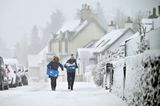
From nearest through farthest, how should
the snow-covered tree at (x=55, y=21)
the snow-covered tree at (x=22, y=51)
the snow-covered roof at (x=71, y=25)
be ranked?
the snow-covered roof at (x=71, y=25), the snow-covered tree at (x=55, y=21), the snow-covered tree at (x=22, y=51)

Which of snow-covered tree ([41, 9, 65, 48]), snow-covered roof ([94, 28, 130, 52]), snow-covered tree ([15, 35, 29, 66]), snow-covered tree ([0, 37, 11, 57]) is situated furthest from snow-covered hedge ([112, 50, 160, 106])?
snow-covered tree ([15, 35, 29, 66])

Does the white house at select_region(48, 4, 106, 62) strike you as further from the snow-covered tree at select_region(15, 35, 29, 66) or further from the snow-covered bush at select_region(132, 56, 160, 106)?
the snow-covered bush at select_region(132, 56, 160, 106)

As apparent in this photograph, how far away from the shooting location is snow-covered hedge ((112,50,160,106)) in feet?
28.3

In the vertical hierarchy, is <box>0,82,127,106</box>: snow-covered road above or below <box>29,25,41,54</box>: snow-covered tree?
below

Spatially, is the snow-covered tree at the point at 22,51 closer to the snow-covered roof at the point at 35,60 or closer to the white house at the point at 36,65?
the snow-covered roof at the point at 35,60

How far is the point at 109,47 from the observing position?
59562mm

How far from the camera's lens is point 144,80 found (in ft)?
32.0

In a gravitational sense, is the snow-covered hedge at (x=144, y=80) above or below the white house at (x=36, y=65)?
below

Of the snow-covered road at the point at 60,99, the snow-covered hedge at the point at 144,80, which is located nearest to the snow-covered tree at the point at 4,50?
the snow-covered road at the point at 60,99

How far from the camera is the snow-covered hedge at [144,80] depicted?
28.3 feet

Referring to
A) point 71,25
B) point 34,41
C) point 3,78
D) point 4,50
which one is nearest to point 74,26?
point 71,25

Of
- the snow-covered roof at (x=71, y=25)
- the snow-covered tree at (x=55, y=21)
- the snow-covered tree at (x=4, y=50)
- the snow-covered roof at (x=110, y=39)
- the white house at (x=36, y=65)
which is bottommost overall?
the white house at (x=36, y=65)

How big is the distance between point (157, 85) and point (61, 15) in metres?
97.5

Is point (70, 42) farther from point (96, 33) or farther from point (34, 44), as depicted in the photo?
point (34, 44)
